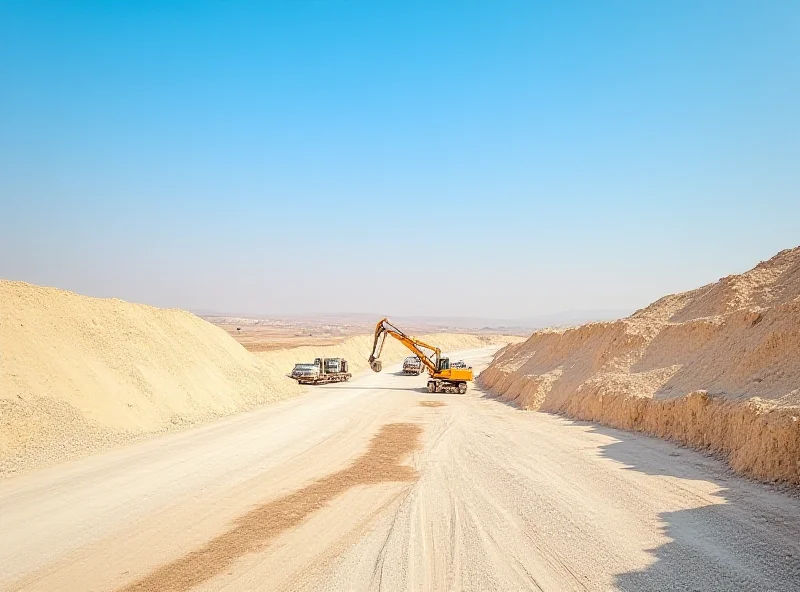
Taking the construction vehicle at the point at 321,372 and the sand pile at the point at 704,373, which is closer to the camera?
the sand pile at the point at 704,373

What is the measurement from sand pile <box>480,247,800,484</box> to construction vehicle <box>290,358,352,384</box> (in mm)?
15064

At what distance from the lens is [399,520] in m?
10.4

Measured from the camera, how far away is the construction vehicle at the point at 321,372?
42.4 metres

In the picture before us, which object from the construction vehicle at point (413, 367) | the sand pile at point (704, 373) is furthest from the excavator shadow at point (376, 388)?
the construction vehicle at point (413, 367)

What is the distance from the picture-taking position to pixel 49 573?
8.31 metres

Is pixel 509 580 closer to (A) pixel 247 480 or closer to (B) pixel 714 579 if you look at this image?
(B) pixel 714 579

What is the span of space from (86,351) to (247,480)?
1342 cm

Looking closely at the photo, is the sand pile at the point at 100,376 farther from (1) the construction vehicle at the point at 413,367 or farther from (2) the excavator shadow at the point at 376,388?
(1) the construction vehicle at the point at 413,367

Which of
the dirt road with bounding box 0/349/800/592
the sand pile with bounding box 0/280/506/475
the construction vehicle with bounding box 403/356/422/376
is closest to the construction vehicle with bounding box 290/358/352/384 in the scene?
the sand pile with bounding box 0/280/506/475

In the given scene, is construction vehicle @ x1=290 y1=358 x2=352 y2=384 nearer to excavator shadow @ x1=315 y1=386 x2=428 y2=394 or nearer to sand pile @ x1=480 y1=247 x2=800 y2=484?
excavator shadow @ x1=315 y1=386 x2=428 y2=394

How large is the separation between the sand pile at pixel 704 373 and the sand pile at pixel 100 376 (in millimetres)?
16914

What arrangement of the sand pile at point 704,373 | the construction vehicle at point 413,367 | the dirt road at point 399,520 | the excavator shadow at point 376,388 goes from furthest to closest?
the construction vehicle at point 413,367 → the excavator shadow at point 376,388 → the sand pile at point 704,373 → the dirt road at point 399,520

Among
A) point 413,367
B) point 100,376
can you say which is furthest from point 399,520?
point 413,367

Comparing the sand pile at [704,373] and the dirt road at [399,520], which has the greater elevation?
the sand pile at [704,373]
